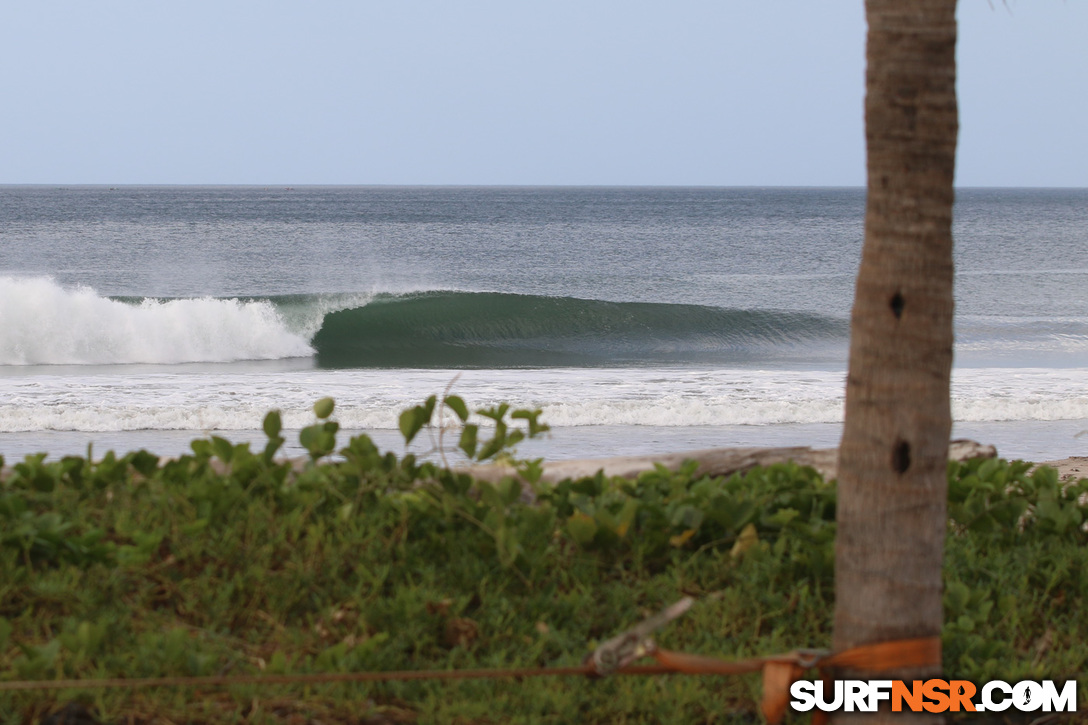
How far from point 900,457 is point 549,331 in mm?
17063

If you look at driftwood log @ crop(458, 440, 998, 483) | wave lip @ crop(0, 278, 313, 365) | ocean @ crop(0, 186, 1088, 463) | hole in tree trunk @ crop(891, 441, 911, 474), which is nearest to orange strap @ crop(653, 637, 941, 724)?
hole in tree trunk @ crop(891, 441, 911, 474)

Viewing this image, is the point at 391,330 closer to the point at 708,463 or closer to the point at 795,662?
the point at 708,463

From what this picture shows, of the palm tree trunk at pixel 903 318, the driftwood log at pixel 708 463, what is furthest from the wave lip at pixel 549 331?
the palm tree trunk at pixel 903 318

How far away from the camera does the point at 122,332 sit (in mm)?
15344

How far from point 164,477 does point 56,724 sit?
4.17 feet

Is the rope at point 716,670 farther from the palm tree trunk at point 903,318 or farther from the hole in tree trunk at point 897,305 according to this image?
the hole in tree trunk at point 897,305

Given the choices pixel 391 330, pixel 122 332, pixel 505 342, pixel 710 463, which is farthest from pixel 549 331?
pixel 710 463

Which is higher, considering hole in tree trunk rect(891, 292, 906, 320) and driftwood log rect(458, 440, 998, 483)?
hole in tree trunk rect(891, 292, 906, 320)

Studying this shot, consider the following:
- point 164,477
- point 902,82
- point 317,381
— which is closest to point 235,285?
point 317,381

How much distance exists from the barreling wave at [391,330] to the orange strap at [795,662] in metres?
11.7

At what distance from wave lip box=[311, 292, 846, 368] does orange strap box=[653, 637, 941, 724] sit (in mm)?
13242

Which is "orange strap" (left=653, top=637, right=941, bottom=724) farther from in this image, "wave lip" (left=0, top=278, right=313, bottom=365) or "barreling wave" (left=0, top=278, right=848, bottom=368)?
"wave lip" (left=0, top=278, right=313, bottom=365)

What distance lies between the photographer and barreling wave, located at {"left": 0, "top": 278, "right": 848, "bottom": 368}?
14992 millimetres

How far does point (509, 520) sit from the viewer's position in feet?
10.1
